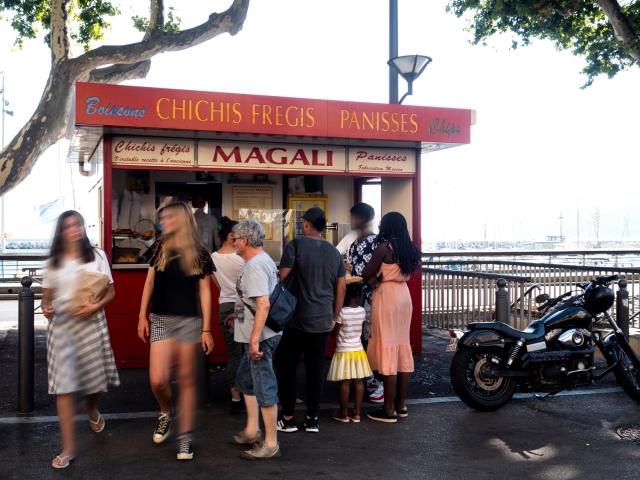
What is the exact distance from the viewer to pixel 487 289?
32.2 ft

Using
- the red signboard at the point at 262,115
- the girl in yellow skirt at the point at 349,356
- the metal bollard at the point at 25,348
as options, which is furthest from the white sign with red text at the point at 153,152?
the girl in yellow skirt at the point at 349,356

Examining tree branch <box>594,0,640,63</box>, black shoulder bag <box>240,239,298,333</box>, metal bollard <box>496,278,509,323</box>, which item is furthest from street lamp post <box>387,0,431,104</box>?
black shoulder bag <box>240,239,298,333</box>

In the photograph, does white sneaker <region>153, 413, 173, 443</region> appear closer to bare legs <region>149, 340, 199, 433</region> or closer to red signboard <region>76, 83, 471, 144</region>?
bare legs <region>149, 340, 199, 433</region>

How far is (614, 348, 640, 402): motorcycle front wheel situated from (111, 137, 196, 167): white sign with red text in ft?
16.7

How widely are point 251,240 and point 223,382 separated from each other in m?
3.02

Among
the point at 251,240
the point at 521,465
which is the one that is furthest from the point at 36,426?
the point at 521,465

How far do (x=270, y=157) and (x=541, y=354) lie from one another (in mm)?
4089

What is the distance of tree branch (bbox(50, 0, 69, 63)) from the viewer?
49.6 ft

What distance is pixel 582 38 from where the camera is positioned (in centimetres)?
1625

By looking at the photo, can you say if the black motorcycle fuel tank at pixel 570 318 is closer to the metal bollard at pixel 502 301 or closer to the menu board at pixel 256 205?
the metal bollard at pixel 502 301

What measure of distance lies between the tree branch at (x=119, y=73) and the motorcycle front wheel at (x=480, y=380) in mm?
12410

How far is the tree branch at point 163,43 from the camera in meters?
15.2

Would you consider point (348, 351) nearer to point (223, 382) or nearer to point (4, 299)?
point (223, 382)

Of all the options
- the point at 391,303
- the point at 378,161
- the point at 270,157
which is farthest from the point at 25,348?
the point at 378,161
